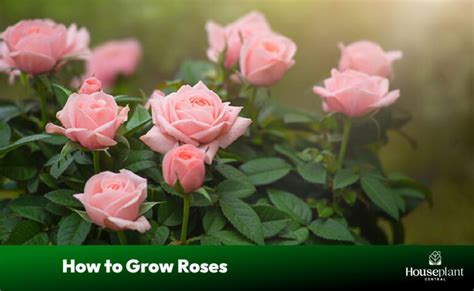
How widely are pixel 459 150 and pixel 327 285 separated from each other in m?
0.37

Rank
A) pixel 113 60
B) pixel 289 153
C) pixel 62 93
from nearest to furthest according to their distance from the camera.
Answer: pixel 62 93
pixel 289 153
pixel 113 60

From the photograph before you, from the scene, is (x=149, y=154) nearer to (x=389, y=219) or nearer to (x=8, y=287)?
(x=8, y=287)

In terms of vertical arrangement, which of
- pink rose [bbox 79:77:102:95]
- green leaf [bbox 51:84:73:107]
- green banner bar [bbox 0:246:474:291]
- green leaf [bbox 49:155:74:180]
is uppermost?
green leaf [bbox 51:84:73:107]

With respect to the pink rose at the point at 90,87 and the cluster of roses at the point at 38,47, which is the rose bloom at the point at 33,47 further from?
the pink rose at the point at 90,87

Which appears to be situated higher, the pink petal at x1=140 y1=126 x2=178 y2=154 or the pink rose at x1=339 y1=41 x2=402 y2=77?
the pink rose at x1=339 y1=41 x2=402 y2=77

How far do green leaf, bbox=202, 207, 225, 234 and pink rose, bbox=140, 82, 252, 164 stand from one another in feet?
0.24

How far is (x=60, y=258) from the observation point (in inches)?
28.9

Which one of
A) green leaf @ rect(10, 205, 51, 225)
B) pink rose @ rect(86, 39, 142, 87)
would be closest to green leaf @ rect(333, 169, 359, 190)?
green leaf @ rect(10, 205, 51, 225)

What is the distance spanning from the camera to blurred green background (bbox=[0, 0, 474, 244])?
99 centimetres

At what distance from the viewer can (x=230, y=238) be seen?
713 millimetres

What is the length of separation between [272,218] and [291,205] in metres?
0.05

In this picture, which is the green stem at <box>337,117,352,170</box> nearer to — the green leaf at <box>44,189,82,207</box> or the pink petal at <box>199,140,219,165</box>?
the pink petal at <box>199,140,219,165</box>

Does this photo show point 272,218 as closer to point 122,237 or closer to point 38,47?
point 122,237

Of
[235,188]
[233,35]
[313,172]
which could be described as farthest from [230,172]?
[233,35]
